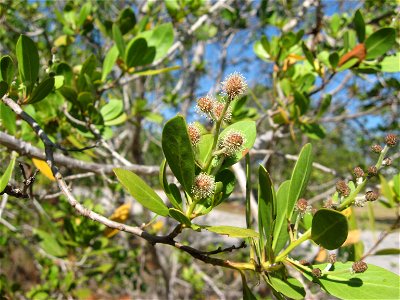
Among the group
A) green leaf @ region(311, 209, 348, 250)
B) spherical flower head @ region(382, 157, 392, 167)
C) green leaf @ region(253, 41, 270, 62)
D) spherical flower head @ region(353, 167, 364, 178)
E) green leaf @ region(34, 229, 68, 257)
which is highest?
green leaf @ region(253, 41, 270, 62)

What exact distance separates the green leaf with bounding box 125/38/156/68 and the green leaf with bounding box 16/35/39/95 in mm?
560

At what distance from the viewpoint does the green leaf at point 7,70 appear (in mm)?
924

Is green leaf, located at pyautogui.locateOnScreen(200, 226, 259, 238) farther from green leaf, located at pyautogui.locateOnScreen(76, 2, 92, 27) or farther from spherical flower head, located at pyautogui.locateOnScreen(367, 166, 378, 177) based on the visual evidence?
green leaf, located at pyautogui.locateOnScreen(76, 2, 92, 27)

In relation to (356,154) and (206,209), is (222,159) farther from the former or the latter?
(356,154)

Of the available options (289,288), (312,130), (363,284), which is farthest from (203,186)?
(312,130)

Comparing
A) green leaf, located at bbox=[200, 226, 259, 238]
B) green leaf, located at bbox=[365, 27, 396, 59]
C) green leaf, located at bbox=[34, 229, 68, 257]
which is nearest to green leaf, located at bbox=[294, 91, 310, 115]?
green leaf, located at bbox=[365, 27, 396, 59]

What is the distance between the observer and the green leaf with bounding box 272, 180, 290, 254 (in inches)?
31.3

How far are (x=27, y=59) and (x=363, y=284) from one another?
946mm

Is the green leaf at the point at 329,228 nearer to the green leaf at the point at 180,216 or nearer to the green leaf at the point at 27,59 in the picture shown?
the green leaf at the point at 180,216

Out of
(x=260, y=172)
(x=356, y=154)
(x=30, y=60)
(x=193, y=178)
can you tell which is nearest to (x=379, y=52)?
(x=260, y=172)

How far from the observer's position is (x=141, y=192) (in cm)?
72

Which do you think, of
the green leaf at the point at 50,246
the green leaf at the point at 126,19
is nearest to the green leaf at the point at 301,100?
the green leaf at the point at 126,19

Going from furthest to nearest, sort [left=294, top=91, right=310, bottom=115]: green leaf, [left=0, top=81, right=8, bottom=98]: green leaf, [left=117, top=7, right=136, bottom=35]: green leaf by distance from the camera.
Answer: [left=117, top=7, right=136, bottom=35]: green leaf → [left=294, top=91, right=310, bottom=115]: green leaf → [left=0, top=81, right=8, bottom=98]: green leaf

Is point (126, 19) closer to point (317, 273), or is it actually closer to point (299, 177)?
point (299, 177)
